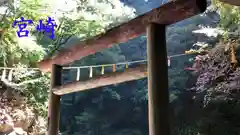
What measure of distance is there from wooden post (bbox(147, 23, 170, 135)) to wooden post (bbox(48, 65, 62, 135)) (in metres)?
1.70

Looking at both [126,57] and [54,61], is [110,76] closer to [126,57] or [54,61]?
[54,61]

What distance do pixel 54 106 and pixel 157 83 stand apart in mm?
1807

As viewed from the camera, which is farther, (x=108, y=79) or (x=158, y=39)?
(x=108, y=79)

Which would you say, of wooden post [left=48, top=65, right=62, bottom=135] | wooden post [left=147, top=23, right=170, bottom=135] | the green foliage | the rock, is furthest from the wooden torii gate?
the rock

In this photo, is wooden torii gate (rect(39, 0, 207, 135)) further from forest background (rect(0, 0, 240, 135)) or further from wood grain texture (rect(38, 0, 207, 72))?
forest background (rect(0, 0, 240, 135))

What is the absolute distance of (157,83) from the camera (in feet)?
5.87

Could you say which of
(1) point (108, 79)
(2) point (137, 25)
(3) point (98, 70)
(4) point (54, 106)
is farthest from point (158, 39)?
(3) point (98, 70)

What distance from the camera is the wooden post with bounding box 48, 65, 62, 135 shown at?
311cm

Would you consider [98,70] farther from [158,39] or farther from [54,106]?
[158,39]

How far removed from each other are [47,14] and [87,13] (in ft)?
4.01

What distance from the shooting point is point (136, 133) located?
8.99 m

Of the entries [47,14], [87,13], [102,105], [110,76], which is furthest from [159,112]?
[102,105]

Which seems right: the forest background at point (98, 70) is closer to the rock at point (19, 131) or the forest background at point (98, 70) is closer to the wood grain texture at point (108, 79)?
the rock at point (19, 131)

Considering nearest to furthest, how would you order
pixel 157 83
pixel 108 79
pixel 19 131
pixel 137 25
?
pixel 157 83, pixel 137 25, pixel 108 79, pixel 19 131
